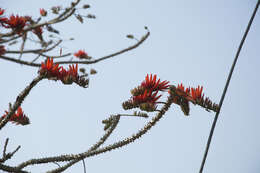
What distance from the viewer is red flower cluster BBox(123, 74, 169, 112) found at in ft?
3.11

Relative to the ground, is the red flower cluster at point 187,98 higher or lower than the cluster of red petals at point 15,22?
lower

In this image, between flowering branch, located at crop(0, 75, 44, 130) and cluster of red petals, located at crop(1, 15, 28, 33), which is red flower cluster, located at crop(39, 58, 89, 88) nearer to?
flowering branch, located at crop(0, 75, 44, 130)

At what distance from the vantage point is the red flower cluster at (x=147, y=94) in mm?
948

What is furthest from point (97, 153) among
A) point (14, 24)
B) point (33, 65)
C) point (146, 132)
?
point (14, 24)

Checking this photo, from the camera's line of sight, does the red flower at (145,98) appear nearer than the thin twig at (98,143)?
Yes

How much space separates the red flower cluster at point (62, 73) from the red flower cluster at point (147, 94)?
26cm

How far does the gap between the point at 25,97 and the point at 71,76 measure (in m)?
0.21

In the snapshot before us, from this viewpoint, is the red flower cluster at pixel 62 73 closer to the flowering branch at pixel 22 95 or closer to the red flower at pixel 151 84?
the flowering branch at pixel 22 95

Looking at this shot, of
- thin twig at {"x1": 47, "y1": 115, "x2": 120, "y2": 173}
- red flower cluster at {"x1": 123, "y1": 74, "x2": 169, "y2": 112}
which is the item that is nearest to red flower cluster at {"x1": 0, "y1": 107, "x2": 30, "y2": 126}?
thin twig at {"x1": 47, "y1": 115, "x2": 120, "y2": 173}

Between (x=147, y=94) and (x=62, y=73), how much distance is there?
38 cm

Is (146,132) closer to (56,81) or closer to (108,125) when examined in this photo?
(108,125)

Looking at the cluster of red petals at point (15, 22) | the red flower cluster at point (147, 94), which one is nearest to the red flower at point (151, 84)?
the red flower cluster at point (147, 94)

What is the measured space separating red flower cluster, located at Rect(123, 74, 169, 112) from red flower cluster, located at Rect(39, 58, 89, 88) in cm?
26

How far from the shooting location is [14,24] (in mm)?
1125
